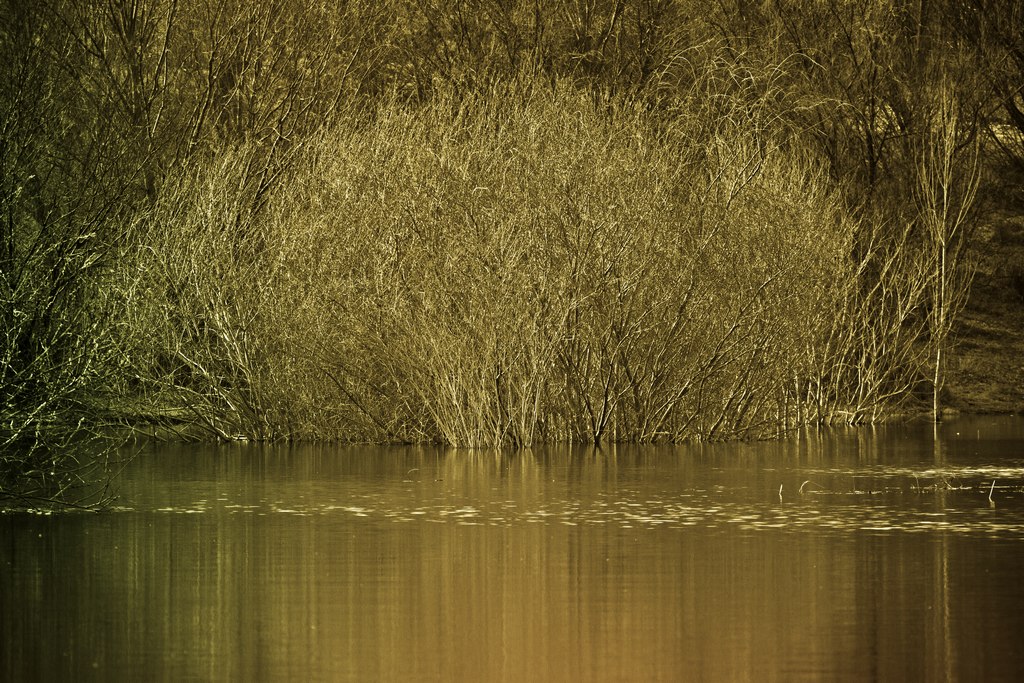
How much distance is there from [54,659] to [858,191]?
24376 millimetres

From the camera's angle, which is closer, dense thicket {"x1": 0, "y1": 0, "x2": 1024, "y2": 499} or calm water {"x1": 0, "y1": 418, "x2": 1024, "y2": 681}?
calm water {"x1": 0, "y1": 418, "x2": 1024, "y2": 681}

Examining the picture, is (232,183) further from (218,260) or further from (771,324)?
(771,324)

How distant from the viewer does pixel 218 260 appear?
73.9 ft

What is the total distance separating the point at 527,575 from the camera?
11.2 metres

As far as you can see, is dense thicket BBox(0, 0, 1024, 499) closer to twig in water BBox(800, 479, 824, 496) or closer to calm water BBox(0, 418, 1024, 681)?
calm water BBox(0, 418, 1024, 681)

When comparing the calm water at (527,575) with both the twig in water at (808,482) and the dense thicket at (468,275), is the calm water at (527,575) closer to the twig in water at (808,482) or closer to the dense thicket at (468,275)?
the twig in water at (808,482)

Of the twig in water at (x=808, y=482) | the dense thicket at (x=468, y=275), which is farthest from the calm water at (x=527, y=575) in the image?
the dense thicket at (x=468, y=275)

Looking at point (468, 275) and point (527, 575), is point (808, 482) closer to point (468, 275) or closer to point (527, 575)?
point (468, 275)

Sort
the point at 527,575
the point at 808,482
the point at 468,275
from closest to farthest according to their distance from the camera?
the point at 527,575, the point at 808,482, the point at 468,275

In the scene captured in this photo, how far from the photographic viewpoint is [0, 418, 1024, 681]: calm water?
27.7ft

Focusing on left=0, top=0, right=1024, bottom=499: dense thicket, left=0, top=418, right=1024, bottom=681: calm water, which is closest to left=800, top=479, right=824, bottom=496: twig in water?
left=0, top=418, right=1024, bottom=681: calm water

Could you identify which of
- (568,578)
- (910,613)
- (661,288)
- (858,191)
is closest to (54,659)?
(568,578)

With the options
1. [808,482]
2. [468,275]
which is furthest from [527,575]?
[468,275]

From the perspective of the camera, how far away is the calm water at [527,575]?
8.45m
